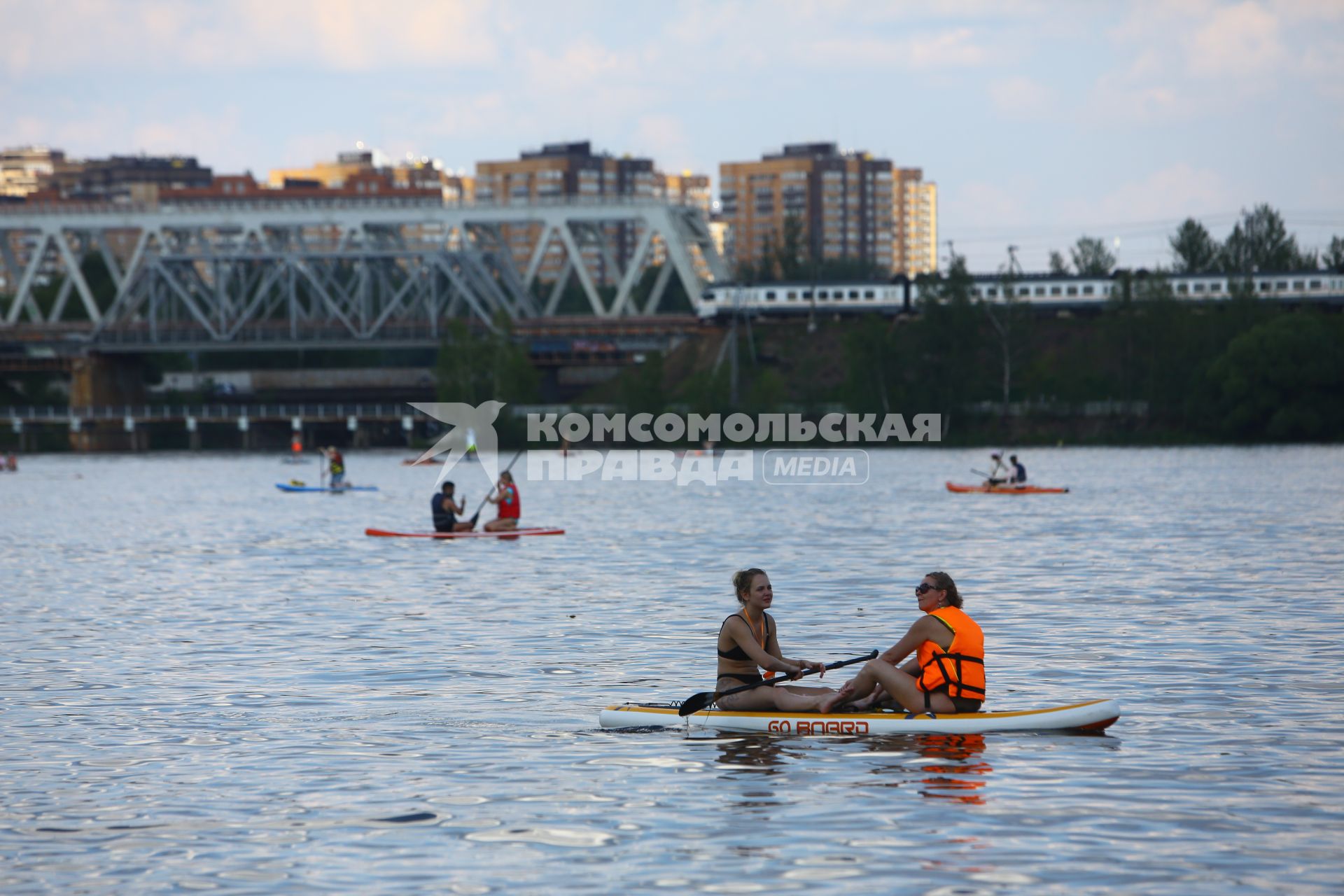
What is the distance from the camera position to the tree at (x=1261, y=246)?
15325cm

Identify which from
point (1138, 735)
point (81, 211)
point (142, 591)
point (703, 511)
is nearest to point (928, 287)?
point (703, 511)

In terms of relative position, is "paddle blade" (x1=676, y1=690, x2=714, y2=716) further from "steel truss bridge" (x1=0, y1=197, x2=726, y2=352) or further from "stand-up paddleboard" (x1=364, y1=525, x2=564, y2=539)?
"steel truss bridge" (x1=0, y1=197, x2=726, y2=352)

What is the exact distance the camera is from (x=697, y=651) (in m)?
22.0

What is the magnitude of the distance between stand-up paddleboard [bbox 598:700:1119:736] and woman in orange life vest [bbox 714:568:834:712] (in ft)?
0.34

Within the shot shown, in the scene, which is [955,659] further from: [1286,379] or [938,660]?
[1286,379]

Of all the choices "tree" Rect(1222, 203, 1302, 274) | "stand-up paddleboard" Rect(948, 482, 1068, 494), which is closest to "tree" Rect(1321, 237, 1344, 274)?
"tree" Rect(1222, 203, 1302, 274)

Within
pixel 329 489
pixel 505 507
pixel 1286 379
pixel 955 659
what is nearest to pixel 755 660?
pixel 955 659

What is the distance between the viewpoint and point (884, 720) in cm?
1546

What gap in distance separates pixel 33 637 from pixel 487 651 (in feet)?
23.7

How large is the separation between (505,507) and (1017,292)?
103m

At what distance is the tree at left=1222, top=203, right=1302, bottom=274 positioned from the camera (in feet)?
503

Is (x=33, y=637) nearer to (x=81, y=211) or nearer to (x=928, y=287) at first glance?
(x=928, y=287)

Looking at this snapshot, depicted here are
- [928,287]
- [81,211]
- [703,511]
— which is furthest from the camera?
[81,211]

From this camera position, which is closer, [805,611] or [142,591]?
[805,611]
